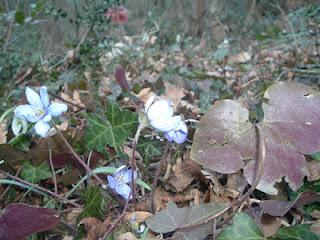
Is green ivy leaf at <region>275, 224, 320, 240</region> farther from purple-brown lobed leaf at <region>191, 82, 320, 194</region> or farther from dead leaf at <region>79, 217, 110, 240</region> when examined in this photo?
dead leaf at <region>79, 217, 110, 240</region>

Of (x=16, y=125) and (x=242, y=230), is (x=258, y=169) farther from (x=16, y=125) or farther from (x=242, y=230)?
(x=16, y=125)

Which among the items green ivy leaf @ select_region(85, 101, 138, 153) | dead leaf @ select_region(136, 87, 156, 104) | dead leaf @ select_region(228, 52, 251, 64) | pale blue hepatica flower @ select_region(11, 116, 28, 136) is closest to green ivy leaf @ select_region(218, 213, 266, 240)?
green ivy leaf @ select_region(85, 101, 138, 153)

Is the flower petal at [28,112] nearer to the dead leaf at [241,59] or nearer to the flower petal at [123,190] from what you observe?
the flower petal at [123,190]

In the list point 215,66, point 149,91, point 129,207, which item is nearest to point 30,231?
point 129,207

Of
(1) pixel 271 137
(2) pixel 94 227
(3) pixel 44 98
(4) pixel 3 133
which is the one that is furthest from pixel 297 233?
(4) pixel 3 133

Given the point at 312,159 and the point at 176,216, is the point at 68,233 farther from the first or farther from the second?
the point at 312,159
